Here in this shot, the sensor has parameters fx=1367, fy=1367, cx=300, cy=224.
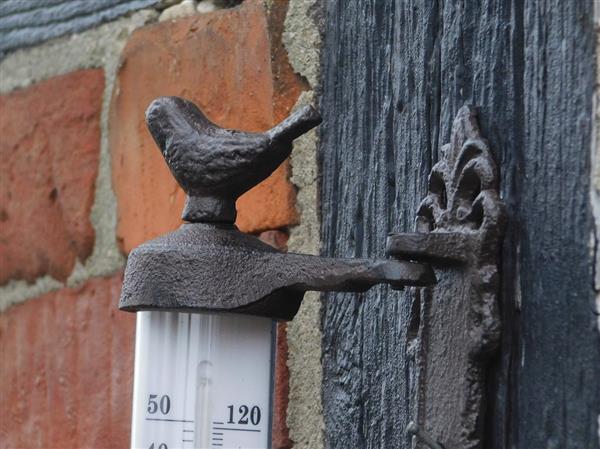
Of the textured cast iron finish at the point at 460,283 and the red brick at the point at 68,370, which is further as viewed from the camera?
the red brick at the point at 68,370

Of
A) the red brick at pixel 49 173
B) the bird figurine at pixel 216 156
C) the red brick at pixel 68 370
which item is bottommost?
the red brick at pixel 68 370

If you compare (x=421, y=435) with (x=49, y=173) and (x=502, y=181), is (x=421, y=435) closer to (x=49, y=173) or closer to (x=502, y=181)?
(x=502, y=181)

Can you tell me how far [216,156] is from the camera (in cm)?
74

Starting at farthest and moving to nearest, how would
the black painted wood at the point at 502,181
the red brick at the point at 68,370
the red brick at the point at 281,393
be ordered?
the red brick at the point at 68,370
the red brick at the point at 281,393
the black painted wood at the point at 502,181

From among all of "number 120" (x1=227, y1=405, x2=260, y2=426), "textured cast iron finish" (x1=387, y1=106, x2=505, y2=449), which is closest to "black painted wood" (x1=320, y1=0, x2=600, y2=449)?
"textured cast iron finish" (x1=387, y1=106, x2=505, y2=449)

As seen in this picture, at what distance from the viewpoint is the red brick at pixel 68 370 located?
107 centimetres

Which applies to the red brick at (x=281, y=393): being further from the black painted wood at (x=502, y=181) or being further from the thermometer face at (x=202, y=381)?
the thermometer face at (x=202, y=381)

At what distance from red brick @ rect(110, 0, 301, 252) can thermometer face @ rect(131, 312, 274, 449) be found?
0.21 metres

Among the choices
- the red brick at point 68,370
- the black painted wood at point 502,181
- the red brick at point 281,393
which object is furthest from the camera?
the red brick at point 68,370

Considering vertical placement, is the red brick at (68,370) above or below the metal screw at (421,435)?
above

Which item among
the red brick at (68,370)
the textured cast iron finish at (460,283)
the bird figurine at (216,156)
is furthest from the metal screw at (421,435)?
the red brick at (68,370)

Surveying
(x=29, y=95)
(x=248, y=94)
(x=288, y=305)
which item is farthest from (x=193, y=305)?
(x=29, y=95)

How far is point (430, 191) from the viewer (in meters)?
0.77

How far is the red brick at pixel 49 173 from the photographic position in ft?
3.78
